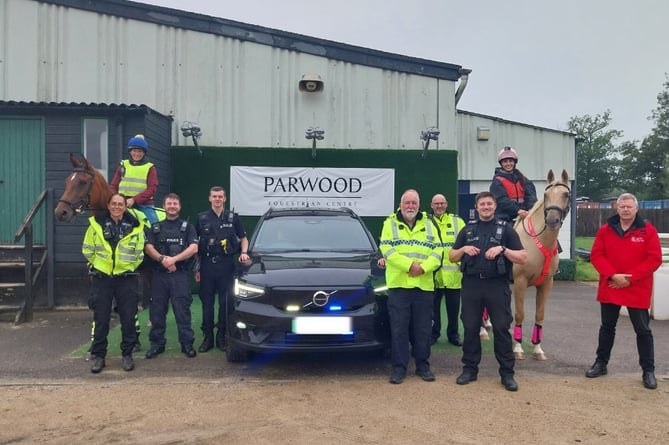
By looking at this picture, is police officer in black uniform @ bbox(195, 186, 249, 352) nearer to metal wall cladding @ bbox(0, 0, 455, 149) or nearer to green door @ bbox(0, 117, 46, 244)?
green door @ bbox(0, 117, 46, 244)

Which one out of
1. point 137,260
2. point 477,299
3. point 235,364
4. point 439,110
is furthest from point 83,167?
point 439,110

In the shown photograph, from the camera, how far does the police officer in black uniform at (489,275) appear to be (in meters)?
4.86

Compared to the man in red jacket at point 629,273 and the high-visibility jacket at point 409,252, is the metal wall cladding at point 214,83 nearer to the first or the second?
the high-visibility jacket at point 409,252

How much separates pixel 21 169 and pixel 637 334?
9247 mm

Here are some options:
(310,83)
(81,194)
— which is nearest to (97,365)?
(81,194)

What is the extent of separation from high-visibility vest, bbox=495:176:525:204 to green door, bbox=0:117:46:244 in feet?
23.9

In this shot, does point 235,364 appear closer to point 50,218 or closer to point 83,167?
point 83,167

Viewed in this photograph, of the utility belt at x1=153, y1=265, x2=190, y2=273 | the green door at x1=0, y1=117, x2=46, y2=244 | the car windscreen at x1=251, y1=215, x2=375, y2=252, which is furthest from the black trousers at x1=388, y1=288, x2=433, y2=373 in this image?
the green door at x1=0, y1=117, x2=46, y2=244

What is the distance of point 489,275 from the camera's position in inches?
193

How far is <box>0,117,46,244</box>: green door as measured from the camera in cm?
895

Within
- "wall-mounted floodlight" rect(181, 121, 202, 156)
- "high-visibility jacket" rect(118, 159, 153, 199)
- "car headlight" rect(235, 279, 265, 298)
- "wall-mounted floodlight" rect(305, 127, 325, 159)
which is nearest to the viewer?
"car headlight" rect(235, 279, 265, 298)

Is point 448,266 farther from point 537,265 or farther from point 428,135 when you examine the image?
point 428,135

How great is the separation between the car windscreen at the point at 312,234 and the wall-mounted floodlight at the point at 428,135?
4.15 meters

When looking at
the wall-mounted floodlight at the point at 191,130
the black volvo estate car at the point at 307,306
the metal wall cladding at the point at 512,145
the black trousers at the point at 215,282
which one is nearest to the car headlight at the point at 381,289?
the black volvo estate car at the point at 307,306
